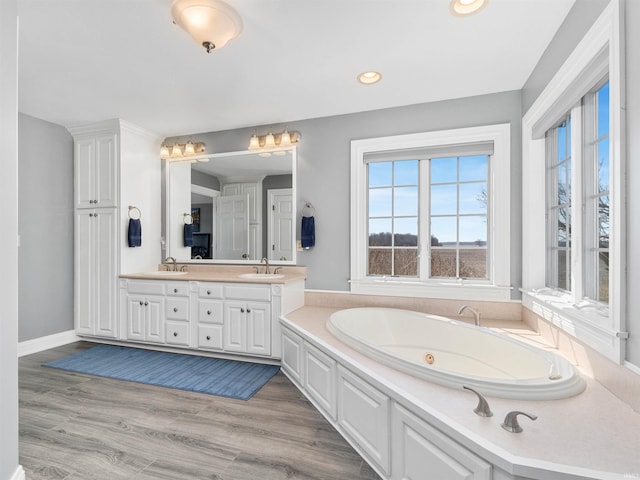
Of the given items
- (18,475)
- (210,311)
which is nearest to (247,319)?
(210,311)

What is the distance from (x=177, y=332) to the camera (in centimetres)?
338

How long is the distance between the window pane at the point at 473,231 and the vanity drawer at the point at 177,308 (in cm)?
276

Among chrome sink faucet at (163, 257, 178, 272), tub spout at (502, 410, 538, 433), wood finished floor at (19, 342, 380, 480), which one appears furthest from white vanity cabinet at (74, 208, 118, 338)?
tub spout at (502, 410, 538, 433)

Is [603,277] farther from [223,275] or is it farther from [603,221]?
[223,275]

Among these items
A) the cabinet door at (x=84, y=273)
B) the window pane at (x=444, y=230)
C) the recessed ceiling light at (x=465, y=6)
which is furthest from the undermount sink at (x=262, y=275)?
the recessed ceiling light at (x=465, y=6)

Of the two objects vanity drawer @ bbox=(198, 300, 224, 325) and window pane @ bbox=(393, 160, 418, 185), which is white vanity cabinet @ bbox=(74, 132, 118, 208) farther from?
window pane @ bbox=(393, 160, 418, 185)

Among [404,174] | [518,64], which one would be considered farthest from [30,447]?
[518,64]

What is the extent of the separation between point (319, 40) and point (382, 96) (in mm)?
996

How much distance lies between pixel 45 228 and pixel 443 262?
4131mm

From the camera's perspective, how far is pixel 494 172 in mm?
2873

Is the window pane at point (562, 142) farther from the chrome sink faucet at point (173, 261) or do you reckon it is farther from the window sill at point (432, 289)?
the chrome sink faucet at point (173, 261)

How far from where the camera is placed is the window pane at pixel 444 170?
10.1 feet

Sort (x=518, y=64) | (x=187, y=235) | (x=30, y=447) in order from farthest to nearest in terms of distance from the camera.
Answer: (x=187, y=235)
(x=518, y=64)
(x=30, y=447)

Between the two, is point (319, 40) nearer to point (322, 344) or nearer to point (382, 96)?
point (382, 96)
